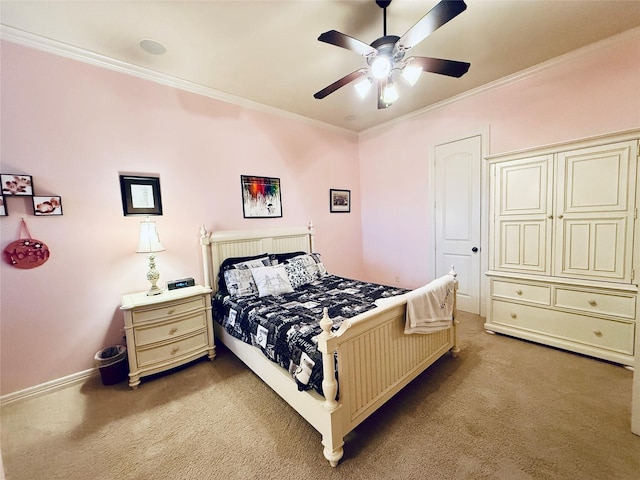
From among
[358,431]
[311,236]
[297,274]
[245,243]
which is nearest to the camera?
[358,431]

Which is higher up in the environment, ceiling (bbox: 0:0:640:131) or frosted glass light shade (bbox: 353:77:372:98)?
ceiling (bbox: 0:0:640:131)

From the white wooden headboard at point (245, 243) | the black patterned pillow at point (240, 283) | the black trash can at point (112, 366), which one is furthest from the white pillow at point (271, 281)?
the black trash can at point (112, 366)

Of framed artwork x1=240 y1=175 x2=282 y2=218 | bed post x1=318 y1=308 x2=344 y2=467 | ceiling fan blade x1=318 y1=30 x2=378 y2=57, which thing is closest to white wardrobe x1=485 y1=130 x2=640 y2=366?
ceiling fan blade x1=318 y1=30 x2=378 y2=57

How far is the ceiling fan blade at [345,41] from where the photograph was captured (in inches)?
62.2

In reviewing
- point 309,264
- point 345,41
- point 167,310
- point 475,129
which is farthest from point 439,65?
point 167,310

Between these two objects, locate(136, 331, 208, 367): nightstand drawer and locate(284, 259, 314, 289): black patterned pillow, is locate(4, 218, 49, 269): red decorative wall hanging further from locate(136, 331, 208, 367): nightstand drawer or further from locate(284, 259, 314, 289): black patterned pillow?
locate(284, 259, 314, 289): black patterned pillow

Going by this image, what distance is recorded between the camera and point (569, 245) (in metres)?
2.47

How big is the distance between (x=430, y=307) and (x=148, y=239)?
249 cm

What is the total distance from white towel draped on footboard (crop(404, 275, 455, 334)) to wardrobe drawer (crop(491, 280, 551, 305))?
942mm

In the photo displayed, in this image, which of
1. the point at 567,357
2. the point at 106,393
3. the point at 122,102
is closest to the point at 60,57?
the point at 122,102

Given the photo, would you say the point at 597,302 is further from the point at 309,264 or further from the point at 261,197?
the point at 261,197

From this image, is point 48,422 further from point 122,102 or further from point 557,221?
point 557,221

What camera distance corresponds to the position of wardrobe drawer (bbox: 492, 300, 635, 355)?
225 cm

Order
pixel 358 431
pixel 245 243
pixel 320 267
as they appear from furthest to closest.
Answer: pixel 320 267
pixel 245 243
pixel 358 431
